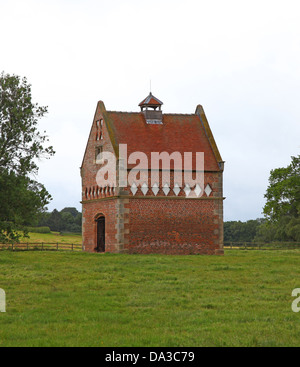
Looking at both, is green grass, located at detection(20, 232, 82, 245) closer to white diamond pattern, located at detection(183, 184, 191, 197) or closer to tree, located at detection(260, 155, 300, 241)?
tree, located at detection(260, 155, 300, 241)

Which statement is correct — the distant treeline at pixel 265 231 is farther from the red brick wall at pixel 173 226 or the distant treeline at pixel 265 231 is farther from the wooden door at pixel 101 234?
the wooden door at pixel 101 234

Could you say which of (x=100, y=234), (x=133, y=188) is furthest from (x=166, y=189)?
(x=100, y=234)

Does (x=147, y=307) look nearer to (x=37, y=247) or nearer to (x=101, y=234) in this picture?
(x=101, y=234)

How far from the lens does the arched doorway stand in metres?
44.1

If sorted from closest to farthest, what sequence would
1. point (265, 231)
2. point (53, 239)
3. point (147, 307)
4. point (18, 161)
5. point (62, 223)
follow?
point (147, 307), point (18, 161), point (53, 239), point (265, 231), point (62, 223)

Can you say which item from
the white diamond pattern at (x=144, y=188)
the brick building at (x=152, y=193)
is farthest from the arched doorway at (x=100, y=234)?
the white diamond pattern at (x=144, y=188)

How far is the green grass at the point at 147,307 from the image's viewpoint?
12070 mm

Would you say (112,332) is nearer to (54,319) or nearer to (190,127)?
(54,319)

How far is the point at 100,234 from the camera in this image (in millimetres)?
44406

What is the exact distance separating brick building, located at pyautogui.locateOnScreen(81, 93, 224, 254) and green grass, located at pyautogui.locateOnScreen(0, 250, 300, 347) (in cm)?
1303

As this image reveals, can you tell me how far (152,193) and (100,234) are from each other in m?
6.39

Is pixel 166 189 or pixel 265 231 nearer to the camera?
pixel 166 189

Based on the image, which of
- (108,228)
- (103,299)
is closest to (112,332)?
(103,299)

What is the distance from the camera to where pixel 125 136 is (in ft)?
141
